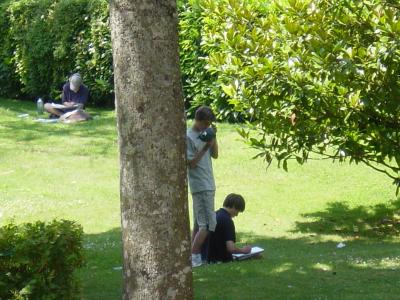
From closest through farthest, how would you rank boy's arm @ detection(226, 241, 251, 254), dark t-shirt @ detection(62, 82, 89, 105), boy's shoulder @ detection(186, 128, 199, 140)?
boy's shoulder @ detection(186, 128, 199, 140)
boy's arm @ detection(226, 241, 251, 254)
dark t-shirt @ detection(62, 82, 89, 105)

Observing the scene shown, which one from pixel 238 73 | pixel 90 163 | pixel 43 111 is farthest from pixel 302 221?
pixel 43 111

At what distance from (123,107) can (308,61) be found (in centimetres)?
471

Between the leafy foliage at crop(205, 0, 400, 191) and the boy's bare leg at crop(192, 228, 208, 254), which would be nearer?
the leafy foliage at crop(205, 0, 400, 191)

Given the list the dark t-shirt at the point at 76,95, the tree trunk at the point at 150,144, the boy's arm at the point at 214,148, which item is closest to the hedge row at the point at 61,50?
the dark t-shirt at the point at 76,95

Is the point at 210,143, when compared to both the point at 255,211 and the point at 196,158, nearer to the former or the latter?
the point at 196,158

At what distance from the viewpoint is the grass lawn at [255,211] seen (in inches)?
331

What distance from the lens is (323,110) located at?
10523 mm

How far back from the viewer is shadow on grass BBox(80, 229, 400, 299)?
26.2 feet

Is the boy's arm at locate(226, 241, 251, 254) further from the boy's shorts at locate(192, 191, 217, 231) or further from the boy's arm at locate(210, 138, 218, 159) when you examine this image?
the boy's arm at locate(210, 138, 218, 159)

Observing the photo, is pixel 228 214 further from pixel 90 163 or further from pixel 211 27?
pixel 90 163

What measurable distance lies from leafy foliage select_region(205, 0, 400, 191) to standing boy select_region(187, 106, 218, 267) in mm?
1082

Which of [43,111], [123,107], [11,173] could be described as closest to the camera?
[123,107]

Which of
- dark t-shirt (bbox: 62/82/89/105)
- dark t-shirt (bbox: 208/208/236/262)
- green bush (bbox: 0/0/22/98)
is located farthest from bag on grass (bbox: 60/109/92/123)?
dark t-shirt (bbox: 208/208/236/262)

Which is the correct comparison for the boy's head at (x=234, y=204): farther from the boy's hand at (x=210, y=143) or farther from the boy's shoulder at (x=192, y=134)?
the boy's shoulder at (x=192, y=134)
